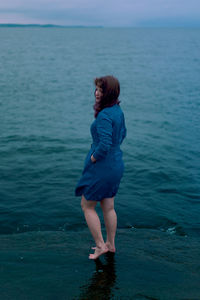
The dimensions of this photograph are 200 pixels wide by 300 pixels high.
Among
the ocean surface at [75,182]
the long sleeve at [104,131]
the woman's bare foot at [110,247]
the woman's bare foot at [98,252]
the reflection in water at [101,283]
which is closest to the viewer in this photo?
the reflection in water at [101,283]

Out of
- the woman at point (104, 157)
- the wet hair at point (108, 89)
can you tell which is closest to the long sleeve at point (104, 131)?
the woman at point (104, 157)

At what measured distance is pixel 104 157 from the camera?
3.73 metres

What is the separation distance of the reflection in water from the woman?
20 centimetres

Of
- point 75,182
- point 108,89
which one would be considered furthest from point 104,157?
point 75,182

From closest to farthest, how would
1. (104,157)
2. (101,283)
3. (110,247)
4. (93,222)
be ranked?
(101,283) < (104,157) < (93,222) < (110,247)

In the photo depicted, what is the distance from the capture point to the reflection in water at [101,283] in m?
3.31

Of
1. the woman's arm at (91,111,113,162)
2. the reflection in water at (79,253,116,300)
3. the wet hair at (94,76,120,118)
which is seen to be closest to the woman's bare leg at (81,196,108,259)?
the reflection in water at (79,253,116,300)

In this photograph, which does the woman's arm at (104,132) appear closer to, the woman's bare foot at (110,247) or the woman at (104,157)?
the woman at (104,157)

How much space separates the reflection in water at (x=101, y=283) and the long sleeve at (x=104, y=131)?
4.33 ft

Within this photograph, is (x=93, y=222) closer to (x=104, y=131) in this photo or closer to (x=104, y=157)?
(x=104, y=157)

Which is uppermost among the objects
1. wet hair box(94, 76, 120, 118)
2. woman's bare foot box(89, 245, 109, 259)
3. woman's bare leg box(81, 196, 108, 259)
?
wet hair box(94, 76, 120, 118)

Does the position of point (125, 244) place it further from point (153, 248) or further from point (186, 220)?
point (186, 220)

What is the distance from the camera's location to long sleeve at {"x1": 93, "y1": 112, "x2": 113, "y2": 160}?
11.7ft

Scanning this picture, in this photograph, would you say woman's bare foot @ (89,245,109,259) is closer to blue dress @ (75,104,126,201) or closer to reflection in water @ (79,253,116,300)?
reflection in water @ (79,253,116,300)
